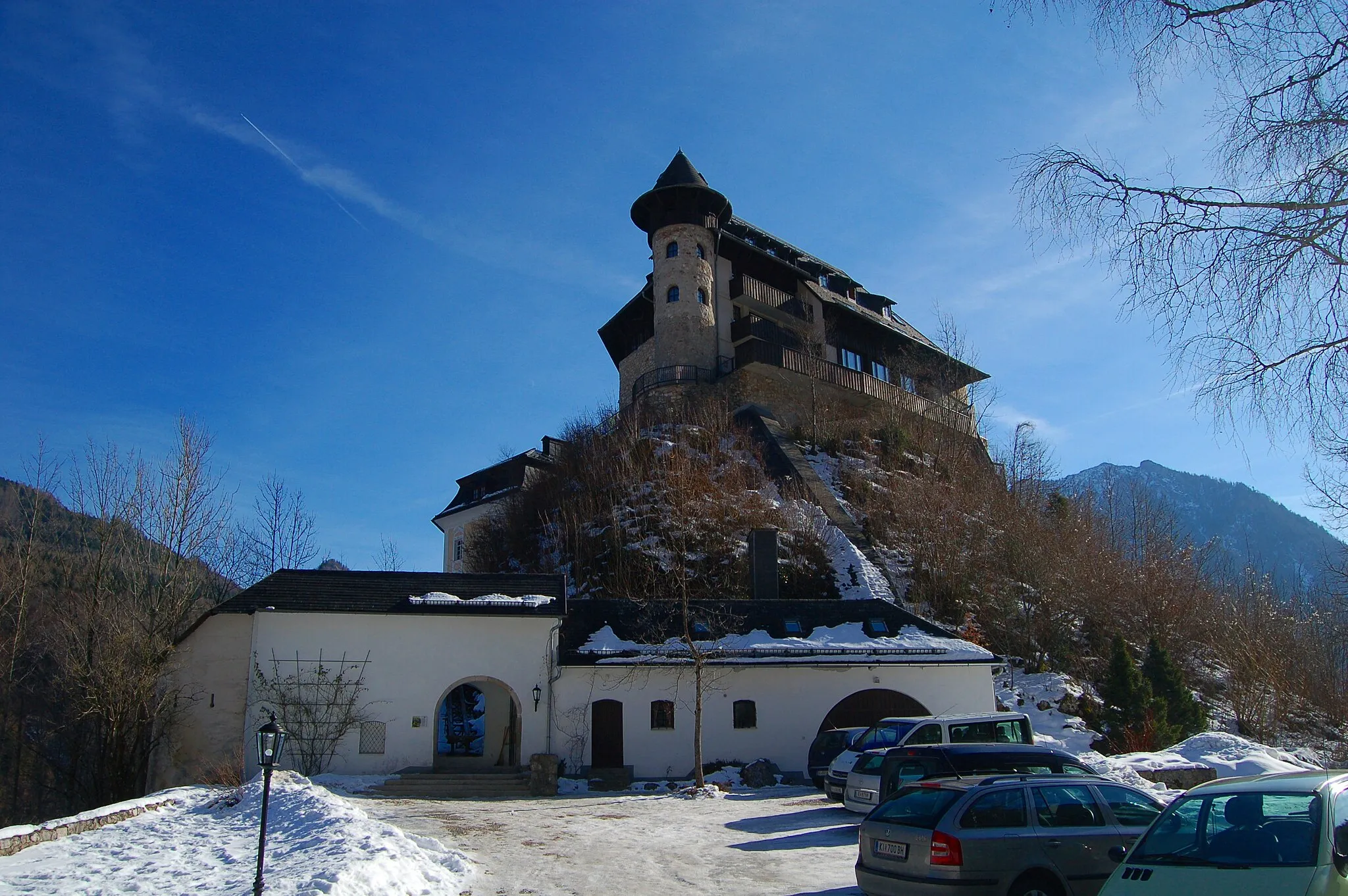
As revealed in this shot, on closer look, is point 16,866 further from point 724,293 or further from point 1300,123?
point 724,293

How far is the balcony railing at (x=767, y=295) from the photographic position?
46.5 metres

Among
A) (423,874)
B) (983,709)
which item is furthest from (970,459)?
(423,874)

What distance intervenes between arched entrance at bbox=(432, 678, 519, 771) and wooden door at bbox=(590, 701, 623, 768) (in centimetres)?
200

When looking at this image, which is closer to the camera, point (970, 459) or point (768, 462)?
point (768, 462)

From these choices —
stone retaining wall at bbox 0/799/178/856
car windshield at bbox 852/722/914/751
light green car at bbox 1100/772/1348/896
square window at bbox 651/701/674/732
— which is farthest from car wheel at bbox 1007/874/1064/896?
square window at bbox 651/701/674/732

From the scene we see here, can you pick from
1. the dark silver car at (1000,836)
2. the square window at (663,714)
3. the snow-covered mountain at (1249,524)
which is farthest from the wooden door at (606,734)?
the snow-covered mountain at (1249,524)

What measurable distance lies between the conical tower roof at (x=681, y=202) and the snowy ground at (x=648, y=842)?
3322cm

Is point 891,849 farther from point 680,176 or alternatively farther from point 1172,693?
point 680,176

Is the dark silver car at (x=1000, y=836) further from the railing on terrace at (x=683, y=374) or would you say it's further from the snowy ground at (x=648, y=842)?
the railing on terrace at (x=683, y=374)

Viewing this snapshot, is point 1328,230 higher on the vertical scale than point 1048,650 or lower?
higher

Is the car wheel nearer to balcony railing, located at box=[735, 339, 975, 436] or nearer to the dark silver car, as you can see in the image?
the dark silver car

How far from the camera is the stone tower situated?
44.4 meters

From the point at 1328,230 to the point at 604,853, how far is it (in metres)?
10.6

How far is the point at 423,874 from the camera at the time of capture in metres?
9.42
